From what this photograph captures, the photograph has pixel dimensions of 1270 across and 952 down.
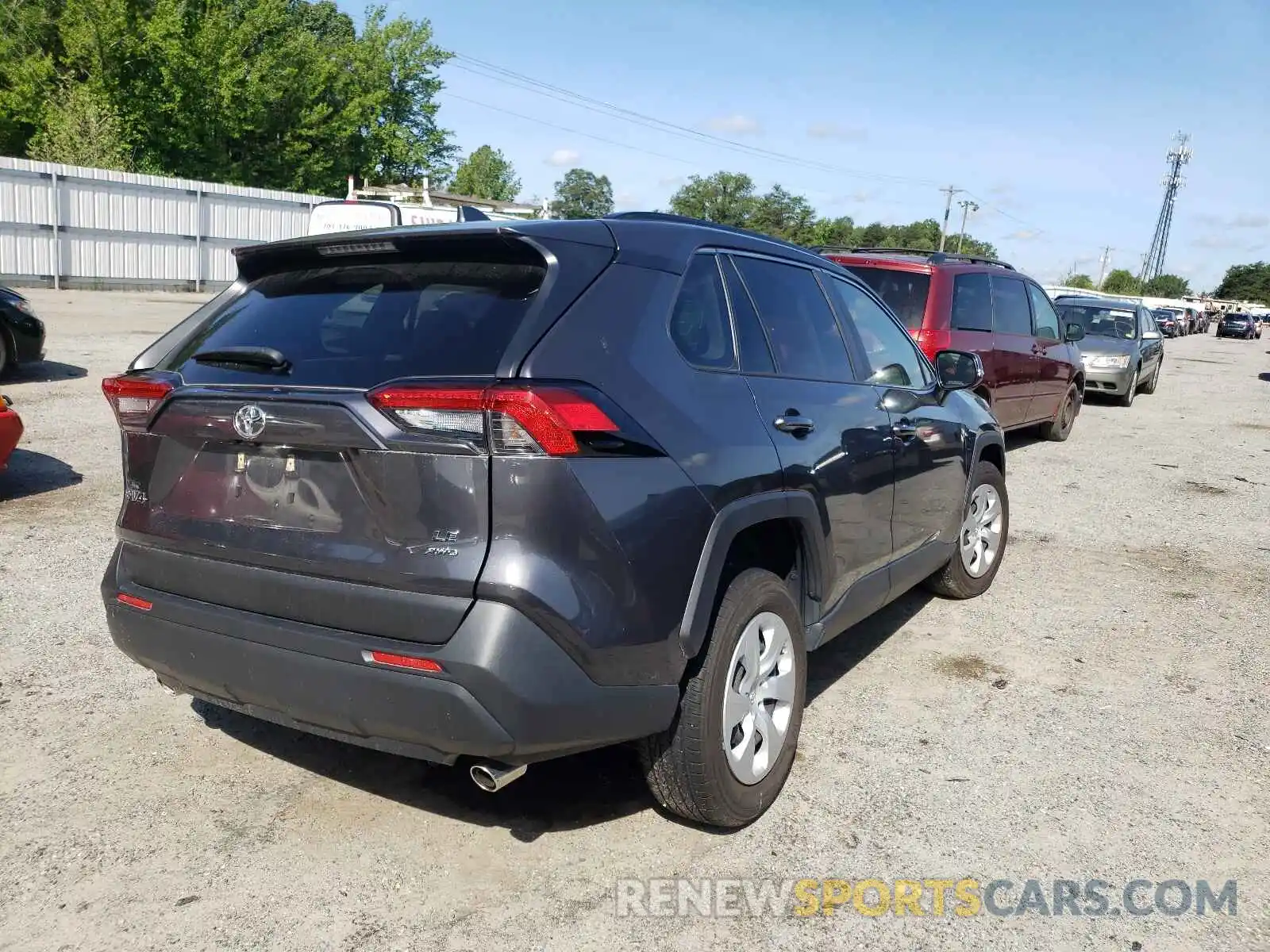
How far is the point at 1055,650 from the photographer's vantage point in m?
5.14

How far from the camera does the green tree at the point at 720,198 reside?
331 ft

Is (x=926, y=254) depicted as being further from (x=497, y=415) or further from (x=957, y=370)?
(x=497, y=415)

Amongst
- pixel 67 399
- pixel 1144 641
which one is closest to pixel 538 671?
pixel 1144 641

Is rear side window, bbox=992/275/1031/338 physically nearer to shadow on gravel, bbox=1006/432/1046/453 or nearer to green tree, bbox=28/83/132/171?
shadow on gravel, bbox=1006/432/1046/453

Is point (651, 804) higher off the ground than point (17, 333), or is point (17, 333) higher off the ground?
point (17, 333)

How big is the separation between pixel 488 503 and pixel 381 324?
27.1 inches

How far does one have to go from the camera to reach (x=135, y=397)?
Result: 3.15 meters

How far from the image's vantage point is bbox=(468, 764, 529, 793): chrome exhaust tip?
9.01ft

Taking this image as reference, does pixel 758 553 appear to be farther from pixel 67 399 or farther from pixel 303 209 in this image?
pixel 303 209

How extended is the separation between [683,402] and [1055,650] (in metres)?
3.05

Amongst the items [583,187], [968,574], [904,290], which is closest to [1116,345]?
[904,290]

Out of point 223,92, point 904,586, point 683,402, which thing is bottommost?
point 904,586

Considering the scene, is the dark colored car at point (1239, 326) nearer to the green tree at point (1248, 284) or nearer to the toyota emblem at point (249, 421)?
the toyota emblem at point (249, 421)

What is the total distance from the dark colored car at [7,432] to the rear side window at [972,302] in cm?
717
